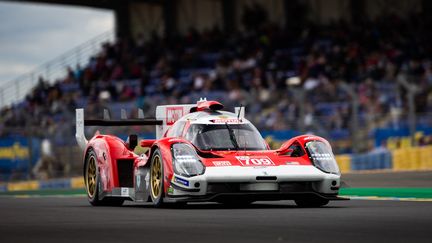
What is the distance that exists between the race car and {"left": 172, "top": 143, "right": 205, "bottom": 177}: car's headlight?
1 cm

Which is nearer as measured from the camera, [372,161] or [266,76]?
[372,161]

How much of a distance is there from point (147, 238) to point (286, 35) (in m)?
25.5

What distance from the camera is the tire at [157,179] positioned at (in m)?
12.4

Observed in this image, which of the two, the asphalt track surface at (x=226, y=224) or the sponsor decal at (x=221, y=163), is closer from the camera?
the asphalt track surface at (x=226, y=224)

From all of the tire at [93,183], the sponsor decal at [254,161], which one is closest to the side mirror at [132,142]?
the tire at [93,183]

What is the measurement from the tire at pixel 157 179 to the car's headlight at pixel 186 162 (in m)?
0.29

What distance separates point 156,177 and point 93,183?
95.8 inches

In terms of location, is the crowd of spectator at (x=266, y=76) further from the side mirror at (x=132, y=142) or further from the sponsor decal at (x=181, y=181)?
the sponsor decal at (x=181, y=181)

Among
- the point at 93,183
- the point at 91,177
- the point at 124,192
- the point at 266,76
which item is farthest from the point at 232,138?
the point at 266,76

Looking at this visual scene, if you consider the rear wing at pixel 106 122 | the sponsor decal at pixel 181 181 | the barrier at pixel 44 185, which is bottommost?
the barrier at pixel 44 185

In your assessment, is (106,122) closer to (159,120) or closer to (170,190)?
(159,120)

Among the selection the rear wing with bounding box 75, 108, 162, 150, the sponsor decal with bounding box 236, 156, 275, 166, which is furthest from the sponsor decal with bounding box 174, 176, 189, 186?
the rear wing with bounding box 75, 108, 162, 150

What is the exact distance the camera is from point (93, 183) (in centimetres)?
1495

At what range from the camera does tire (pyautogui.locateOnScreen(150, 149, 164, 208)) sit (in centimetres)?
1243
